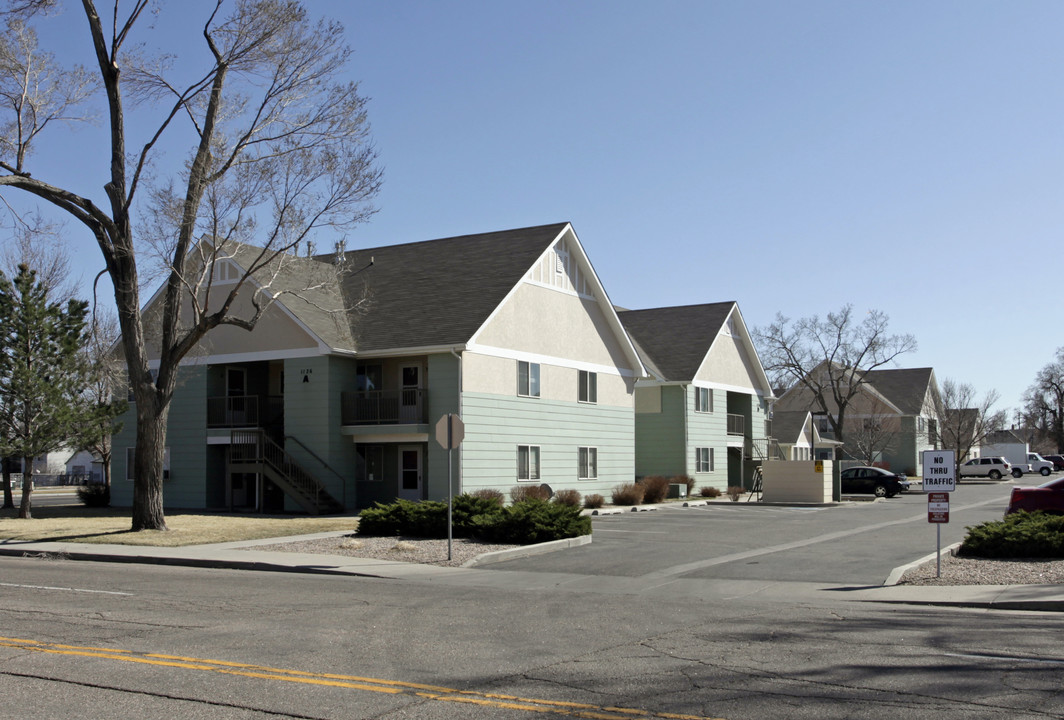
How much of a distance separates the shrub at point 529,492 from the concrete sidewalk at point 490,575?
972 centimetres

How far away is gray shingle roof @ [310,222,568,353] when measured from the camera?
31.8 m

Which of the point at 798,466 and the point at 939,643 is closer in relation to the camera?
the point at 939,643

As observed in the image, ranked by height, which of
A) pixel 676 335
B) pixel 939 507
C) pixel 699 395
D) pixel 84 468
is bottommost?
pixel 84 468

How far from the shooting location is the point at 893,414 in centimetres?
7944

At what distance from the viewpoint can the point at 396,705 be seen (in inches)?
282

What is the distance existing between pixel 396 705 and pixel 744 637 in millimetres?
4416

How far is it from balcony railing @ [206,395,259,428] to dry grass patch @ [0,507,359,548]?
435 cm

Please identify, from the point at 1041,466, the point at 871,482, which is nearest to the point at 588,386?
the point at 871,482

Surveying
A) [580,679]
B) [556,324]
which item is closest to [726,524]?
[556,324]

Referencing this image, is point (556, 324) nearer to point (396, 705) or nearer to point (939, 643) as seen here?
point (939, 643)

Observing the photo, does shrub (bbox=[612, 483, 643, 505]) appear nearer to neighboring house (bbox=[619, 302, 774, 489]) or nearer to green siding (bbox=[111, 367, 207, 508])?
neighboring house (bbox=[619, 302, 774, 489])

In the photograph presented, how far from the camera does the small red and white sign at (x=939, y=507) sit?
15359mm

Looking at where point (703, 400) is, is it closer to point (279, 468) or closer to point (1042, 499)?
point (279, 468)

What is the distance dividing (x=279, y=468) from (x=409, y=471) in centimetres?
428
